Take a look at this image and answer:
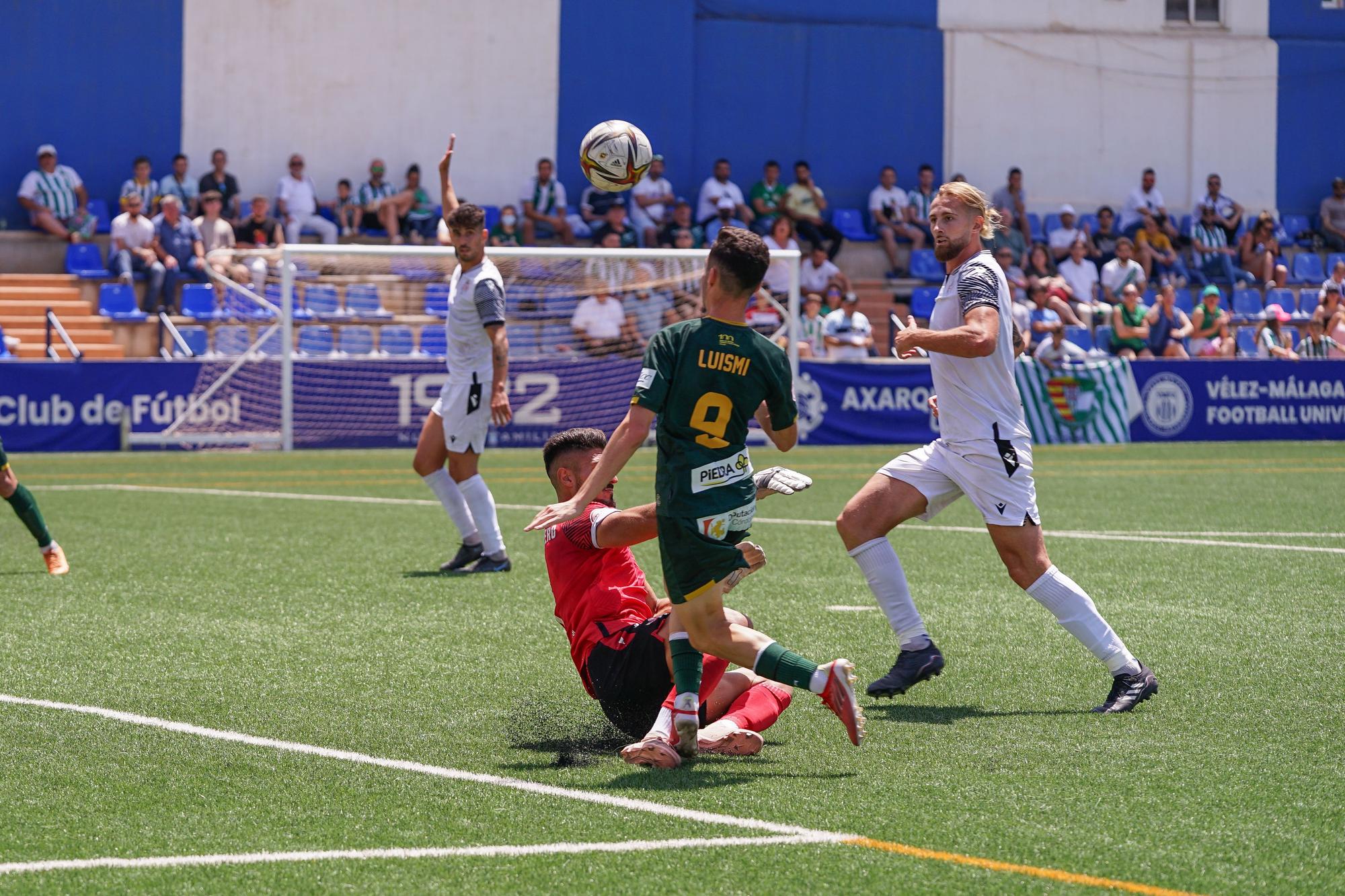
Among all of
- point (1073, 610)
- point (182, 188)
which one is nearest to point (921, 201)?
point (182, 188)

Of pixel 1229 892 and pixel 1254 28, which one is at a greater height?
pixel 1254 28

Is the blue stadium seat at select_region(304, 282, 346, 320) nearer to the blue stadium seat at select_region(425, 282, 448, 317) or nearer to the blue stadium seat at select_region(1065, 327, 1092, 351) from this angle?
the blue stadium seat at select_region(425, 282, 448, 317)

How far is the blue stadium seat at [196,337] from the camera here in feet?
76.0

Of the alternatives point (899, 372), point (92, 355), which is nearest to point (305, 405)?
point (92, 355)

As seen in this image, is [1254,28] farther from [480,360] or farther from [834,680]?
[834,680]

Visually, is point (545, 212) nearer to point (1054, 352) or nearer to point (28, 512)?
point (1054, 352)

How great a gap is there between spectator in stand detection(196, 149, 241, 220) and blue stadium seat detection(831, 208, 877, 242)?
1052 cm

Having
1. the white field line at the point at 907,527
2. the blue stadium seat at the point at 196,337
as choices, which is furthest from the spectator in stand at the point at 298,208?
the white field line at the point at 907,527

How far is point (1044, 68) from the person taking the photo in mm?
32938

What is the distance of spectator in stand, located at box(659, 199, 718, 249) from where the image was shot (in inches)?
1073

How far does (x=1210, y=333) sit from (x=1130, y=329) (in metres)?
1.90

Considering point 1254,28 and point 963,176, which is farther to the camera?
point 1254,28

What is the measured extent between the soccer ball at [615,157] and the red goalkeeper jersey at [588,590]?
108 inches

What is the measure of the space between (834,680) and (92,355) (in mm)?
19854
